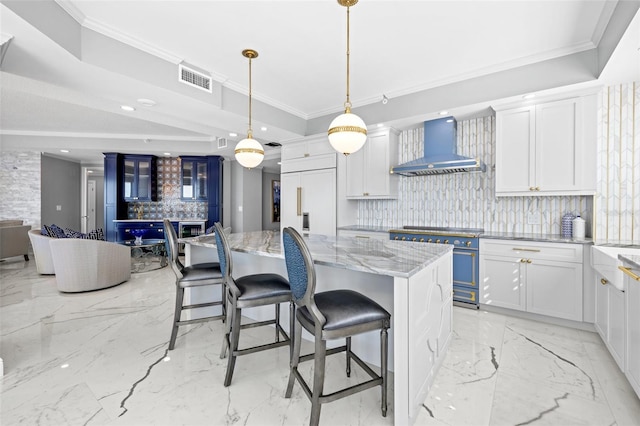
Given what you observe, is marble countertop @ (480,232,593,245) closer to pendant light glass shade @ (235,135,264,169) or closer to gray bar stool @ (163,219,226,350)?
pendant light glass shade @ (235,135,264,169)

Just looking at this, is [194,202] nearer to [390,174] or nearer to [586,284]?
[390,174]

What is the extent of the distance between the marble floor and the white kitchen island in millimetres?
189

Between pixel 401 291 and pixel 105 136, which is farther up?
pixel 105 136

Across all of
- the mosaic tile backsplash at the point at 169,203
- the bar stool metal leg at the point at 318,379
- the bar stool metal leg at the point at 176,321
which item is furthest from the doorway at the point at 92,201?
the bar stool metal leg at the point at 318,379

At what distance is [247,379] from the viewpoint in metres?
2.00

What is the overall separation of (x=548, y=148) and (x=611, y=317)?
173 centimetres

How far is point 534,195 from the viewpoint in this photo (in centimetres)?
319

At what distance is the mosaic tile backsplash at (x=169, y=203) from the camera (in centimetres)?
769

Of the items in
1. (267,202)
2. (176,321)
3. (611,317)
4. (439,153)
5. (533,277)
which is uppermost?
(439,153)

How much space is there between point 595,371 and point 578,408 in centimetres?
58

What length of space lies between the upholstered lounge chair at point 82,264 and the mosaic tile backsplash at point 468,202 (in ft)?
12.8

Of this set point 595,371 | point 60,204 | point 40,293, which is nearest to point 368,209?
point 595,371

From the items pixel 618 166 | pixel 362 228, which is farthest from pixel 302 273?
pixel 618 166

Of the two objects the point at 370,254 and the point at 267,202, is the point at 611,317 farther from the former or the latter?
the point at 267,202
